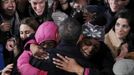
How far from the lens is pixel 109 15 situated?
379 cm

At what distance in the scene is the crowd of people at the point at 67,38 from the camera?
8.72 ft

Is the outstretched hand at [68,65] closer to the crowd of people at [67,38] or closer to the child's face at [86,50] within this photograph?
the crowd of people at [67,38]

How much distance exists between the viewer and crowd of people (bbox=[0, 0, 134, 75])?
266 cm

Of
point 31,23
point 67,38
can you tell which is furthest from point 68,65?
point 31,23

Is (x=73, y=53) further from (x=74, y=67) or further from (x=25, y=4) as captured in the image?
(x=25, y=4)

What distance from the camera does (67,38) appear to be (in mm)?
2635

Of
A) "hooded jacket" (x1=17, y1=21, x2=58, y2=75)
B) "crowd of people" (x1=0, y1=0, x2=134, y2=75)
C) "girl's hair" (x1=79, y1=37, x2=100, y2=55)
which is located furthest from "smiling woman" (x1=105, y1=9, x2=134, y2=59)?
"hooded jacket" (x1=17, y1=21, x2=58, y2=75)

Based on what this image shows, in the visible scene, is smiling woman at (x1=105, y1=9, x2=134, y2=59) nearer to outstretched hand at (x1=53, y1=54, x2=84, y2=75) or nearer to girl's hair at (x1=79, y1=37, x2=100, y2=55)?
girl's hair at (x1=79, y1=37, x2=100, y2=55)

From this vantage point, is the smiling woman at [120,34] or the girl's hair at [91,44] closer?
the girl's hair at [91,44]

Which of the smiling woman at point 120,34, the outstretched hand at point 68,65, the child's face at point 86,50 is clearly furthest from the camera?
the smiling woman at point 120,34

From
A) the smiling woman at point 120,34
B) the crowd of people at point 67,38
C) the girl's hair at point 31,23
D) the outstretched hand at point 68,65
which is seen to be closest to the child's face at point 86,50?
the crowd of people at point 67,38

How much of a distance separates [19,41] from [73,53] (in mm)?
962

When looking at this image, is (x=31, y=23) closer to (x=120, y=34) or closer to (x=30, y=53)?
(x=30, y=53)

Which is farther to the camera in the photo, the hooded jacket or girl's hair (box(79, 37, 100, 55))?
girl's hair (box(79, 37, 100, 55))
